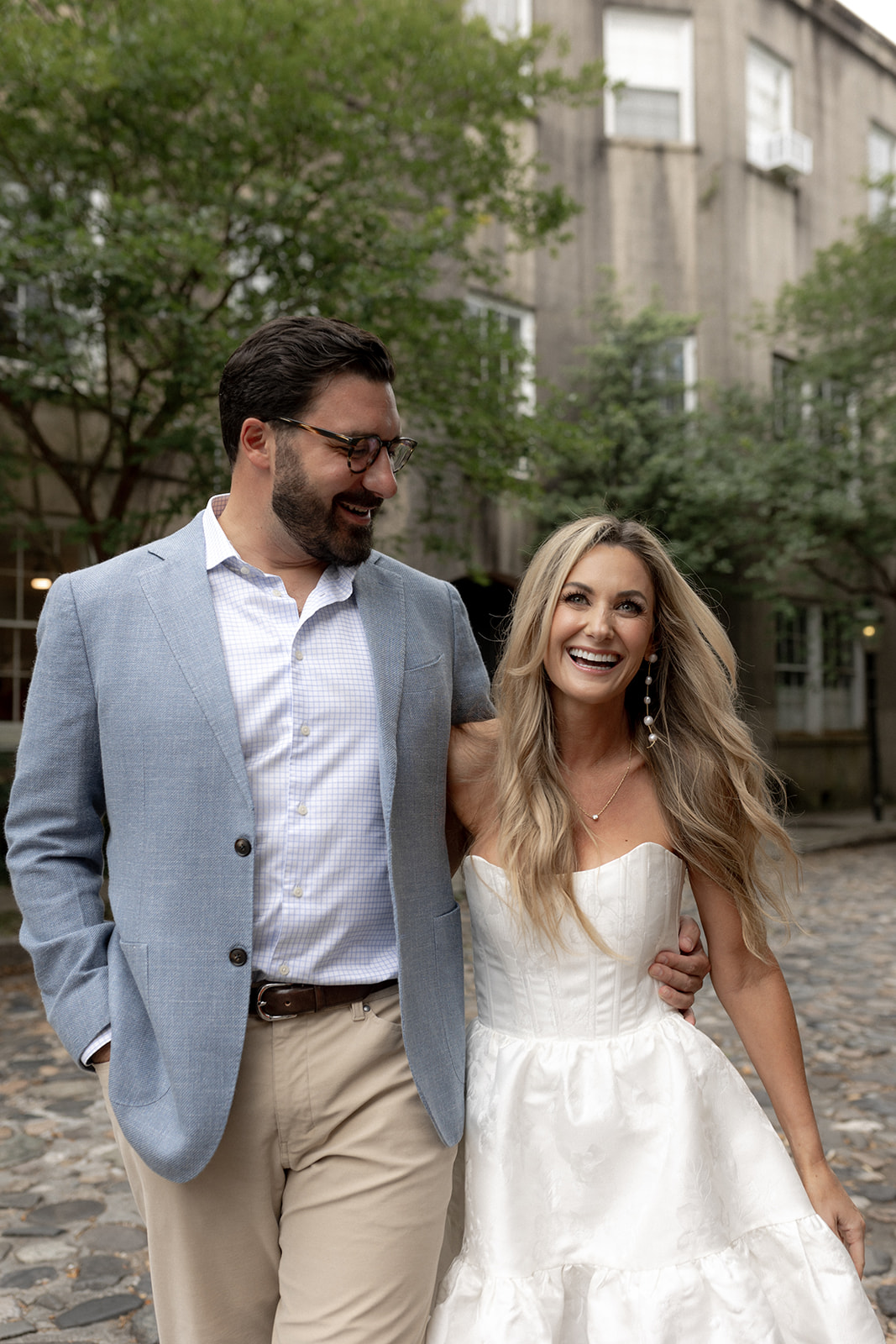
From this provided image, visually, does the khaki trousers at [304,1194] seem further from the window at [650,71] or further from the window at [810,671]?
the window at [650,71]

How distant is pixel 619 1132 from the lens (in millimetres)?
2490

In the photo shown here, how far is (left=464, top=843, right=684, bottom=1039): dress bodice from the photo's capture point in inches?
103

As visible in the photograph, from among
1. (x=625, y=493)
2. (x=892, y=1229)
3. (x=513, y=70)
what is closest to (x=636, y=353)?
(x=625, y=493)

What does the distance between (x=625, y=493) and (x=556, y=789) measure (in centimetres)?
1468

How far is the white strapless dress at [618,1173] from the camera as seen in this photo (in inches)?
93.0

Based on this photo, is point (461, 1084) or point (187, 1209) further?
point (461, 1084)

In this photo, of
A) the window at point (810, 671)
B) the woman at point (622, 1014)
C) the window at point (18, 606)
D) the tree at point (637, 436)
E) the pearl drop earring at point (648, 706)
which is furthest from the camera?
the window at point (810, 671)

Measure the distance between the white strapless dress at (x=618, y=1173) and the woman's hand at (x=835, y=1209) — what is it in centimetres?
4

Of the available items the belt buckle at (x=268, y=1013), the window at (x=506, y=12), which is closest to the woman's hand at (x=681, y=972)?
the belt buckle at (x=268, y=1013)

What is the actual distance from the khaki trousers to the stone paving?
148 centimetres

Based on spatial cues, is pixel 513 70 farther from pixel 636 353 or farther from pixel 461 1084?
pixel 461 1084

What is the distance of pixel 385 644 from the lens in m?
2.45

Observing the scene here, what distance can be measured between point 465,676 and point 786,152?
19.9 m

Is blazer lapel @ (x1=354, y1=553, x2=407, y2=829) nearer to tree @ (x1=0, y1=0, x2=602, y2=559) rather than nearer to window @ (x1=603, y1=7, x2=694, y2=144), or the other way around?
tree @ (x1=0, y1=0, x2=602, y2=559)
